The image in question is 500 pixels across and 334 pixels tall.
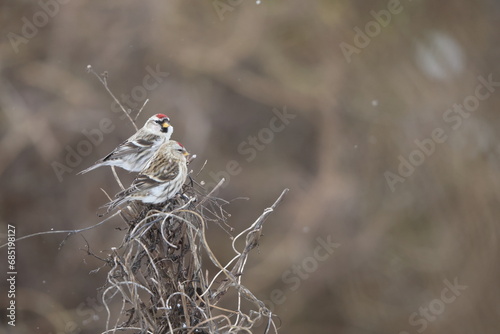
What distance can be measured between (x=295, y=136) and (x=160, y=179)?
3.80 m

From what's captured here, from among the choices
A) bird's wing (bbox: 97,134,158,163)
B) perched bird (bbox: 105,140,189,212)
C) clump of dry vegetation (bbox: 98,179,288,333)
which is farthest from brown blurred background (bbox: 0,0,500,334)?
clump of dry vegetation (bbox: 98,179,288,333)

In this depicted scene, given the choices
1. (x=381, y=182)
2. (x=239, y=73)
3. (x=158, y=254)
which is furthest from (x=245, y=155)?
(x=158, y=254)

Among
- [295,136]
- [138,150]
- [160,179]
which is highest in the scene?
[160,179]

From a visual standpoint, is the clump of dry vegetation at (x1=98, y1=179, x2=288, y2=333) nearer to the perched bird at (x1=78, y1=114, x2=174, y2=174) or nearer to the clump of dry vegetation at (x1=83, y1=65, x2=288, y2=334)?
the clump of dry vegetation at (x1=83, y1=65, x2=288, y2=334)

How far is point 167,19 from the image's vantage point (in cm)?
507

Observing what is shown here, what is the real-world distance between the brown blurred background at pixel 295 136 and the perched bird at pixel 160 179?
10.7 ft

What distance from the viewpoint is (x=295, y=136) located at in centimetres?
523

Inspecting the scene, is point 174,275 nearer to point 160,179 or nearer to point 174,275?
point 174,275

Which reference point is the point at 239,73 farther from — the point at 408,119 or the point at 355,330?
the point at 355,330

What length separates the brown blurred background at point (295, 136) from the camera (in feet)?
15.8

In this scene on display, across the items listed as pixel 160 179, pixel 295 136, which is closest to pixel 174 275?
pixel 160 179

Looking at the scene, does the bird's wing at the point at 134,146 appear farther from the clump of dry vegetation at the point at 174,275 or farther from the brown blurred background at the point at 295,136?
the brown blurred background at the point at 295,136

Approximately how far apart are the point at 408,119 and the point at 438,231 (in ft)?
2.78

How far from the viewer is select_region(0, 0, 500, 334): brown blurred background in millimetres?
4801
